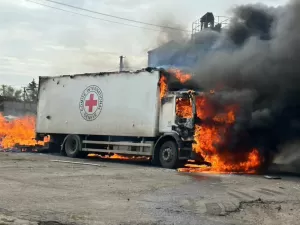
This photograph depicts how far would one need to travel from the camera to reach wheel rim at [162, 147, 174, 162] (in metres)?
14.2

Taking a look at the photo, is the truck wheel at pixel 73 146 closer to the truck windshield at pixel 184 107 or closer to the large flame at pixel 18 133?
the large flame at pixel 18 133

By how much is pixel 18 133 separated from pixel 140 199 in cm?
1617

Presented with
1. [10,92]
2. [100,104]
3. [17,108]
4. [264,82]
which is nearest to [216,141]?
[264,82]

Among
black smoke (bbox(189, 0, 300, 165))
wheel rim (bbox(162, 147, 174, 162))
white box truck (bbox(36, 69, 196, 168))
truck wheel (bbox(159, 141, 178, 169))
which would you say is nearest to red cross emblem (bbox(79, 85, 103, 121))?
white box truck (bbox(36, 69, 196, 168))

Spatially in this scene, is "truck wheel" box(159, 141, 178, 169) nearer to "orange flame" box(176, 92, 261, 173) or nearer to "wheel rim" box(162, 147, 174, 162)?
"wheel rim" box(162, 147, 174, 162)

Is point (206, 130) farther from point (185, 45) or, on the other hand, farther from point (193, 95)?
point (185, 45)

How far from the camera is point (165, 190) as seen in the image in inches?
343

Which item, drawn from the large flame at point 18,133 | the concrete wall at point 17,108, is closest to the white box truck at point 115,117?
the large flame at point 18,133

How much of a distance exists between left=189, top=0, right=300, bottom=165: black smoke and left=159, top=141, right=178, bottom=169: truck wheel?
1.95 metres

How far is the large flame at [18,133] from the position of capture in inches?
854

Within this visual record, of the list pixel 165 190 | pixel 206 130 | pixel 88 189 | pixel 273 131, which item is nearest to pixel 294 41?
pixel 273 131

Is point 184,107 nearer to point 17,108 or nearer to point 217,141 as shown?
point 217,141

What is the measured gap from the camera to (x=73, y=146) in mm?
18219

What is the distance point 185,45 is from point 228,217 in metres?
16.5
